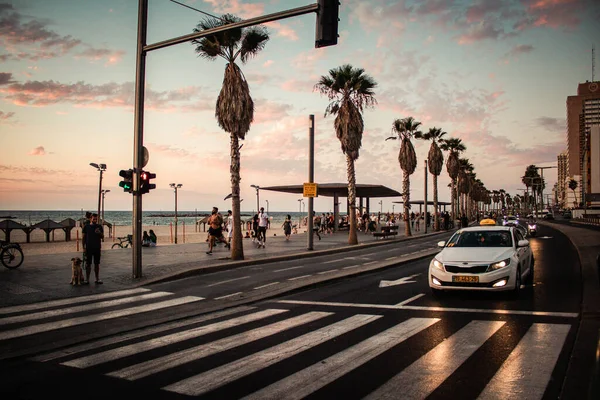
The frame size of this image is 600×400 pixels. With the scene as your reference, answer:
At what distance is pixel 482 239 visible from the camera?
11047mm

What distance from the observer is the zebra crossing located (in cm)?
485

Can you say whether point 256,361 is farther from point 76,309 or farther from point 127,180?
point 127,180

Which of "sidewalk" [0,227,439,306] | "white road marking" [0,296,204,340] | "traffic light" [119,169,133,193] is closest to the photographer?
"white road marking" [0,296,204,340]

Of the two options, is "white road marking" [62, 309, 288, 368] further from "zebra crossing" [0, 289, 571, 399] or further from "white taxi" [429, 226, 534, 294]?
"white taxi" [429, 226, 534, 294]

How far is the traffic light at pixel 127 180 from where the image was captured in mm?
13477

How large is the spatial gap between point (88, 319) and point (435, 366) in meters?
6.20

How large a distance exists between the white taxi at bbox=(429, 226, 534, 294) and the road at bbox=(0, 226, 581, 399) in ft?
1.27

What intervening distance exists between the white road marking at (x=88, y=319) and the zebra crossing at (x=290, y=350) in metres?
0.02

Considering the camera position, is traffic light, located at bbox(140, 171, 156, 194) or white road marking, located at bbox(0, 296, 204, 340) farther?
traffic light, located at bbox(140, 171, 156, 194)

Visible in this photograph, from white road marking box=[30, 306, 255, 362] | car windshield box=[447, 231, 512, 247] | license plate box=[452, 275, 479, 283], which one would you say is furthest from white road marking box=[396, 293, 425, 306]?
white road marking box=[30, 306, 255, 362]

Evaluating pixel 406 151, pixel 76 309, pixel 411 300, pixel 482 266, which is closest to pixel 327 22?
pixel 482 266

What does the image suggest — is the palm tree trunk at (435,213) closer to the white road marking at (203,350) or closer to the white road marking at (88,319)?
the white road marking at (88,319)

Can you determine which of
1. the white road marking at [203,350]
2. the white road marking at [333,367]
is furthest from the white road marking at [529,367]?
the white road marking at [203,350]

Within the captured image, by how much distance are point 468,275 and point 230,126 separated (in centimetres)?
1174
